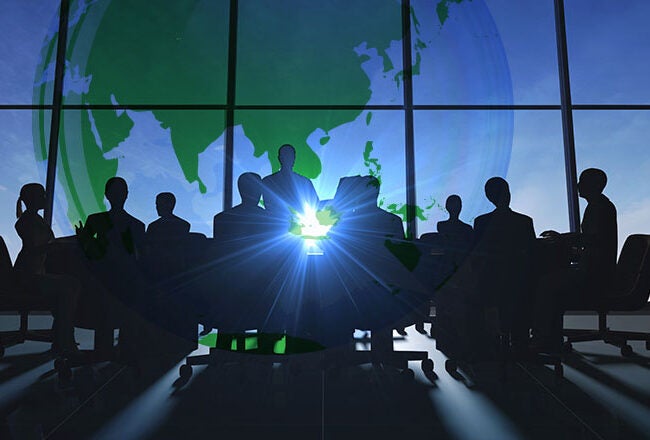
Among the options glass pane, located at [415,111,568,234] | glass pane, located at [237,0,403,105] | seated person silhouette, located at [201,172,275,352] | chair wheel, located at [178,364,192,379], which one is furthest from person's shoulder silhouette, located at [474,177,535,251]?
glass pane, located at [237,0,403,105]

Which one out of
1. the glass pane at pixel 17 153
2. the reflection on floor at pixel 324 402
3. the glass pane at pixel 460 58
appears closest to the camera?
the reflection on floor at pixel 324 402

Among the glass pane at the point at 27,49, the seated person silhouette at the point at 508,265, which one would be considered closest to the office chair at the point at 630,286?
the seated person silhouette at the point at 508,265

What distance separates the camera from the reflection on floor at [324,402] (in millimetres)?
1359

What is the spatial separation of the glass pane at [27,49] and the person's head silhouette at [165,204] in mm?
2884

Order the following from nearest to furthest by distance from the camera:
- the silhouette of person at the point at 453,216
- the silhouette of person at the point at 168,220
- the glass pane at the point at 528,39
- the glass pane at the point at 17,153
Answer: the silhouette of person at the point at 168,220
the silhouette of person at the point at 453,216
the glass pane at the point at 17,153
the glass pane at the point at 528,39

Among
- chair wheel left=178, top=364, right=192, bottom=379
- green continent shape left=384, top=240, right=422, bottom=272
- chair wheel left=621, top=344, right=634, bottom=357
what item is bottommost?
chair wheel left=621, top=344, right=634, bottom=357

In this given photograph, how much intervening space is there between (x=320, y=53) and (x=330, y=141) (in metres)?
0.98

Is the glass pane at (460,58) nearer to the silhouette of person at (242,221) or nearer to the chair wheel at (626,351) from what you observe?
the chair wheel at (626,351)

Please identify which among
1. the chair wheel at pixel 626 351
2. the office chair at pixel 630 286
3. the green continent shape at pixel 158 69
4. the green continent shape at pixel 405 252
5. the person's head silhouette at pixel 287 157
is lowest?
the chair wheel at pixel 626 351

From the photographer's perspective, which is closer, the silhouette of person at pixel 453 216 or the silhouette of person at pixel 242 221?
the silhouette of person at pixel 242 221

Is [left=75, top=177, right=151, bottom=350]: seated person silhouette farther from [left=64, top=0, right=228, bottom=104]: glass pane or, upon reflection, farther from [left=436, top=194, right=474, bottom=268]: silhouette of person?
[left=64, top=0, right=228, bottom=104]: glass pane

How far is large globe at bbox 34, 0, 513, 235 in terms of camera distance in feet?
14.2

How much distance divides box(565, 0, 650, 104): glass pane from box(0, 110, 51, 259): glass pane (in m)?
5.55

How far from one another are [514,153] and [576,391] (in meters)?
3.37
